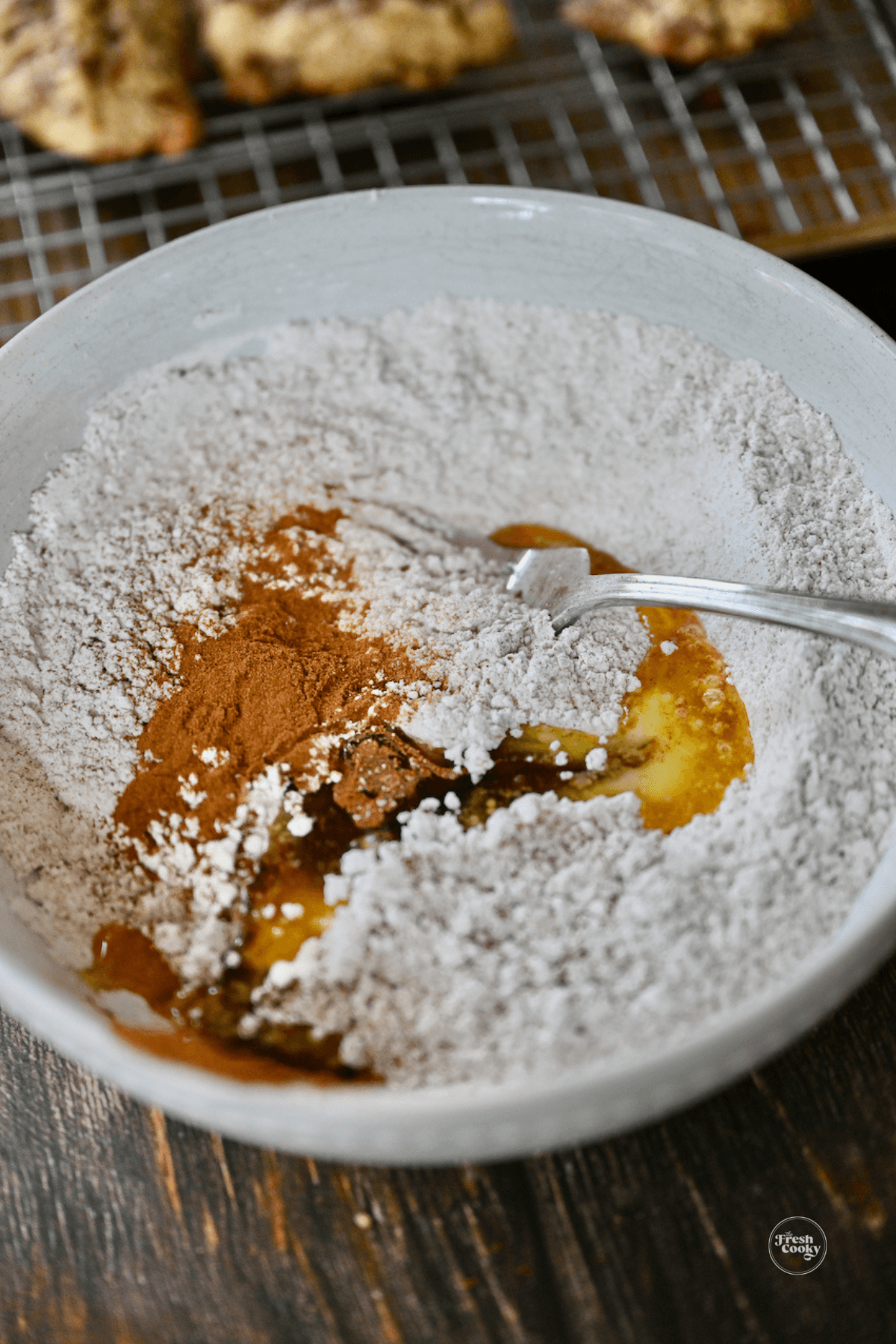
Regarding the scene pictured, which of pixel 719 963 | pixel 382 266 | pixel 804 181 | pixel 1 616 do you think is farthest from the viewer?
pixel 804 181

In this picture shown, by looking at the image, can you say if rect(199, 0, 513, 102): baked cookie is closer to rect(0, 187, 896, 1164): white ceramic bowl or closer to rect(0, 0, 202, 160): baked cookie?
rect(0, 0, 202, 160): baked cookie

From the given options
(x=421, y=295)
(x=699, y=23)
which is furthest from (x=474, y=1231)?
(x=699, y=23)

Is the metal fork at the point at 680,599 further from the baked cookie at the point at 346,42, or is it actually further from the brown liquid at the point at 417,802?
the baked cookie at the point at 346,42

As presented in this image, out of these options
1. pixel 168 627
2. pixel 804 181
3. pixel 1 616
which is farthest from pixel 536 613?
pixel 804 181

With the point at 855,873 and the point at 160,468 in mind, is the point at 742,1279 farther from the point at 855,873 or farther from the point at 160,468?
the point at 160,468

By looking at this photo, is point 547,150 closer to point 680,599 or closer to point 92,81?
point 92,81

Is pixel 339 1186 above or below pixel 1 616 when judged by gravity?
below
